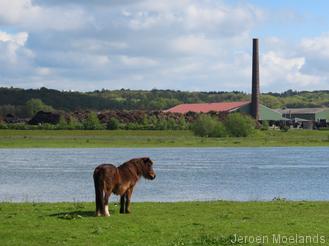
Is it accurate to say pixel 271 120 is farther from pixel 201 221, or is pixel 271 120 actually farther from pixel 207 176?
pixel 201 221

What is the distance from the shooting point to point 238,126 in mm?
126375

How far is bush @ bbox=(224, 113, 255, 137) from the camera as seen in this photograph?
413 feet

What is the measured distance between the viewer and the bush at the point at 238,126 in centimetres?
12577

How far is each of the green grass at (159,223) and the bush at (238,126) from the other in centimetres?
10263

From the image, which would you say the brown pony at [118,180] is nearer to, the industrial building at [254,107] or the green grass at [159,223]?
the green grass at [159,223]

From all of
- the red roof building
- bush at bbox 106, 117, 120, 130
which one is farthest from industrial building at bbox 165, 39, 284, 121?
bush at bbox 106, 117, 120, 130

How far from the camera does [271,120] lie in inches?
6550

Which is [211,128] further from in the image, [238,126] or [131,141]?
[131,141]

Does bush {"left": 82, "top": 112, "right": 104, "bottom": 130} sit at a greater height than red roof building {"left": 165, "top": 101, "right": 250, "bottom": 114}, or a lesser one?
lesser

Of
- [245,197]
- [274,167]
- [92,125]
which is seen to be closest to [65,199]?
[245,197]

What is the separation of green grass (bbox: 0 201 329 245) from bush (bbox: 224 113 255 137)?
4041 inches

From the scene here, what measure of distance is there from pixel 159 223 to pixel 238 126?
109 meters

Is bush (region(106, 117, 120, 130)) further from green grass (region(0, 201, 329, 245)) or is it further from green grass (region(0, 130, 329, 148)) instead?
green grass (region(0, 201, 329, 245))

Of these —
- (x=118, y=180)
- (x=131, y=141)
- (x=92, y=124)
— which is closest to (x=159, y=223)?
(x=118, y=180)
